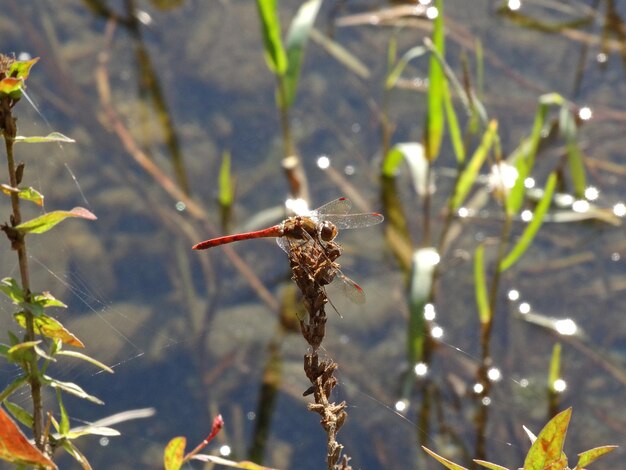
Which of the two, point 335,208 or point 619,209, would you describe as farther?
point 619,209

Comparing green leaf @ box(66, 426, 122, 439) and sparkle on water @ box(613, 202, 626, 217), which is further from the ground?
sparkle on water @ box(613, 202, 626, 217)

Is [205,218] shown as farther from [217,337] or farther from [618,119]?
[618,119]

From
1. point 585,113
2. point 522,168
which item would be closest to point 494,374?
point 522,168

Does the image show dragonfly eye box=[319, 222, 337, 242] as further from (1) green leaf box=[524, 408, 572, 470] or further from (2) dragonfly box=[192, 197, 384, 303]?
(1) green leaf box=[524, 408, 572, 470]

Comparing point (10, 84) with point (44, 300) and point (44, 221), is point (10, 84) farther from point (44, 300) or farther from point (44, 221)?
point (44, 300)

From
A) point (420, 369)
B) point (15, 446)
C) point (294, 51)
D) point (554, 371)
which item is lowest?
point (420, 369)

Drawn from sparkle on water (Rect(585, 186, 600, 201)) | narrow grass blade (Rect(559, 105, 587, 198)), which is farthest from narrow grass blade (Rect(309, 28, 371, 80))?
sparkle on water (Rect(585, 186, 600, 201))

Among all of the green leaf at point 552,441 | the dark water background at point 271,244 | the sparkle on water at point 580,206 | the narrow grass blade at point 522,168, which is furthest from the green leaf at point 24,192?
the sparkle on water at point 580,206
